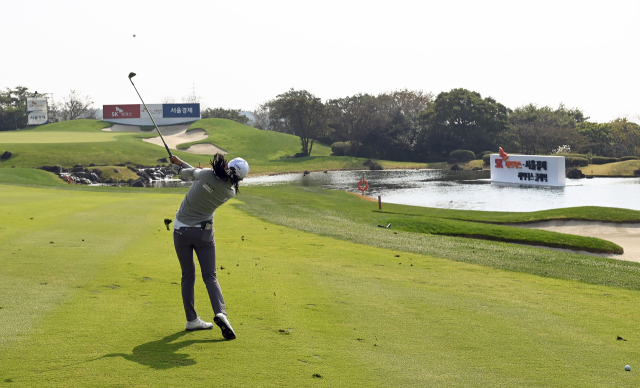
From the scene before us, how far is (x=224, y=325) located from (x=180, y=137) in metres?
119

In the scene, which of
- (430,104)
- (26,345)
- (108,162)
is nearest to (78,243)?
(26,345)

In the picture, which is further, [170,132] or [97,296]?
[170,132]

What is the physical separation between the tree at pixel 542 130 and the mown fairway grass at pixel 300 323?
89706mm

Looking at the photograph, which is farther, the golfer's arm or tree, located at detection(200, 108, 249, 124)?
tree, located at detection(200, 108, 249, 124)

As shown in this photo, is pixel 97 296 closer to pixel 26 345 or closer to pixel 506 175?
pixel 26 345

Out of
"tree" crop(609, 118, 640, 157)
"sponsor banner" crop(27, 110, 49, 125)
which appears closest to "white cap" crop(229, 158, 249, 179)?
"tree" crop(609, 118, 640, 157)

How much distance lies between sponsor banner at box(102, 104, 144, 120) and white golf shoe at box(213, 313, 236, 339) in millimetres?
133066

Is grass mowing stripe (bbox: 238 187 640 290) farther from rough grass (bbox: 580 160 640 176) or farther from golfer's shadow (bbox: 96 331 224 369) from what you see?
rough grass (bbox: 580 160 640 176)

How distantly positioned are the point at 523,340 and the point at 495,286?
4.93 m

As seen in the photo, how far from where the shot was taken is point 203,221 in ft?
23.3

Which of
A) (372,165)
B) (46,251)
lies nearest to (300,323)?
(46,251)

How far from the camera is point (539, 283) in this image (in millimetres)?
13266

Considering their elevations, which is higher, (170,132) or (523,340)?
(170,132)

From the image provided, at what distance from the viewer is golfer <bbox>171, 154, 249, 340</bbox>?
6984 mm
